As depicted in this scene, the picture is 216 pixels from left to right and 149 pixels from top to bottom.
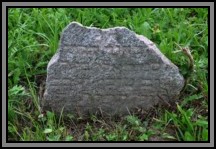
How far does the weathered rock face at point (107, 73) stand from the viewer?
3018 mm

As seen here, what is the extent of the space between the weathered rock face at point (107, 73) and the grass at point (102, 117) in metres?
0.09

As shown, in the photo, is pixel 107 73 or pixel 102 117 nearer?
pixel 107 73

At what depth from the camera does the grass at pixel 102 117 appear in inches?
121

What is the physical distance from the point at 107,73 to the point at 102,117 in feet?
1.01

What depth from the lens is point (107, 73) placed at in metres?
3.09

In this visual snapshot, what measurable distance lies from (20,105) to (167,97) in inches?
38.0

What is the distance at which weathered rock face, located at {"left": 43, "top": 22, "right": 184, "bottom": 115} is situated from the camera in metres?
3.02

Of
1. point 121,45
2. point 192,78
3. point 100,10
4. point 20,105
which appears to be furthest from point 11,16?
point 192,78

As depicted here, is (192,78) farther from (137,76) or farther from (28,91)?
(28,91)

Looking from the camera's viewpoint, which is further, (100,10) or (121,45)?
(100,10)

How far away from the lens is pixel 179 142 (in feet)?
9.83

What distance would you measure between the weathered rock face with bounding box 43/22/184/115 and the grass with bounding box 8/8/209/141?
87 mm

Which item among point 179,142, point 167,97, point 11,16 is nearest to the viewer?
point 179,142

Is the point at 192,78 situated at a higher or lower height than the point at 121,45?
lower
